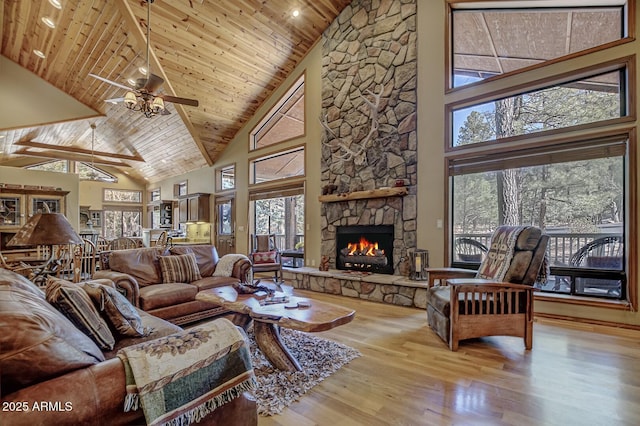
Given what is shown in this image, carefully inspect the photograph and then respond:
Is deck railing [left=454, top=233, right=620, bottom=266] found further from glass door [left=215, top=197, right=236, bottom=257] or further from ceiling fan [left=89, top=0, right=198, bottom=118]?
glass door [left=215, top=197, right=236, bottom=257]

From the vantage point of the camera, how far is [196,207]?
8.86 m

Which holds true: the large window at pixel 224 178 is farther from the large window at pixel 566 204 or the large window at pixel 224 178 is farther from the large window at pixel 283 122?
the large window at pixel 566 204

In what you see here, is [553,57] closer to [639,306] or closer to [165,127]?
[639,306]

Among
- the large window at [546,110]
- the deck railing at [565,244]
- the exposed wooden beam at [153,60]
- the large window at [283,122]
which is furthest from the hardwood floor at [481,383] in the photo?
the exposed wooden beam at [153,60]

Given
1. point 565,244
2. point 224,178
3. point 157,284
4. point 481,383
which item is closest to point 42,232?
point 157,284

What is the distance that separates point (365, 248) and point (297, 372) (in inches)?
126

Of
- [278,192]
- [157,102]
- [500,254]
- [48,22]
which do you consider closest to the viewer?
[500,254]

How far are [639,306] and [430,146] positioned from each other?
3.05 m

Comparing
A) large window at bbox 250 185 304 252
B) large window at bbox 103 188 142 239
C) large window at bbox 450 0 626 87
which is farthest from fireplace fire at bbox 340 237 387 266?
large window at bbox 103 188 142 239

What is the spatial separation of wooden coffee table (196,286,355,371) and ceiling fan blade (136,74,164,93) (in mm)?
2945

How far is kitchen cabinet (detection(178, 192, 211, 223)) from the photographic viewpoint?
28.8 ft

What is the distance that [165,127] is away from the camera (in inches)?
298

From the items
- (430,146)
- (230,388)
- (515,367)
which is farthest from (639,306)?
(230,388)

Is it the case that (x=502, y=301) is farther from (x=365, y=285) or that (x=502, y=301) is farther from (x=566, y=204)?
(x=365, y=285)
